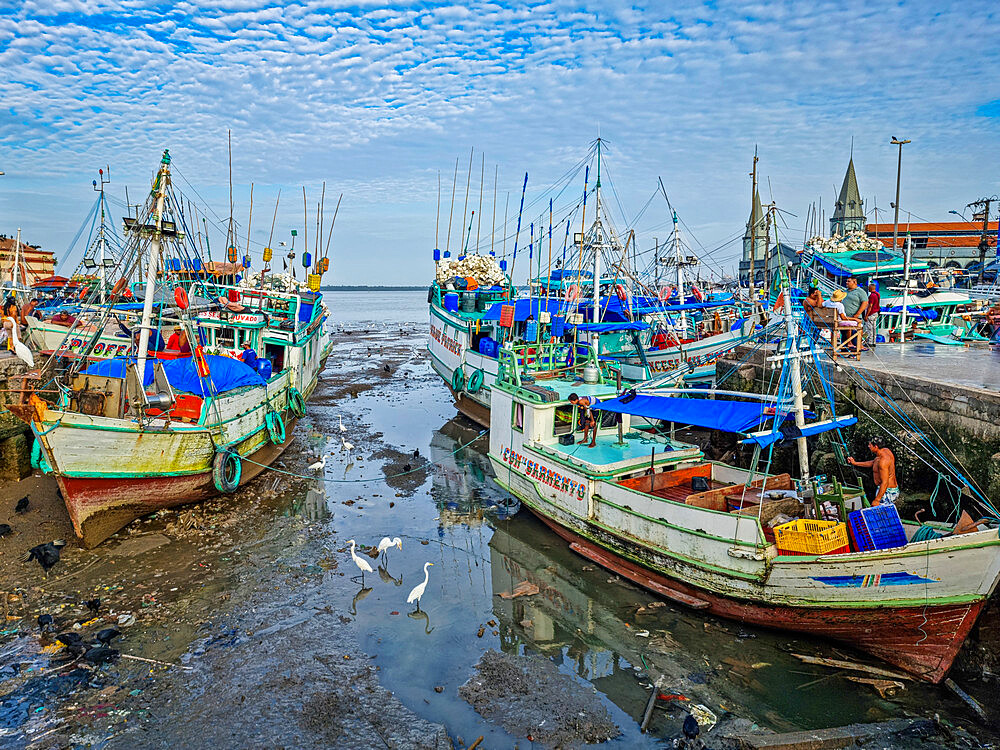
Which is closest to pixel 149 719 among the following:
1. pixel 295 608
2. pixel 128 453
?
pixel 295 608

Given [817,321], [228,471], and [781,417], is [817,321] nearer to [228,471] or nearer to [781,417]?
[781,417]

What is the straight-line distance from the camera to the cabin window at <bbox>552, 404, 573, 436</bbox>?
14.5m

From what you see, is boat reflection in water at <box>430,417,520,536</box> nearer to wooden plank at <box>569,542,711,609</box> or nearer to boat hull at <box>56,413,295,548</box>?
wooden plank at <box>569,542,711,609</box>

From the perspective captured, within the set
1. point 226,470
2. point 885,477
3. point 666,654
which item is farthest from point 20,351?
point 885,477

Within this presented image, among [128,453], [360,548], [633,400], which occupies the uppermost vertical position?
[633,400]

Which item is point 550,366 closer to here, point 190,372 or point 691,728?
point 190,372

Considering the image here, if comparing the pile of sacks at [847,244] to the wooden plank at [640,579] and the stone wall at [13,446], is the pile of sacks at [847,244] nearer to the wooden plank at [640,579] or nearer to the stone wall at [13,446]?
the wooden plank at [640,579]

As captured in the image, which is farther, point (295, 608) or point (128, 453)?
point (128, 453)

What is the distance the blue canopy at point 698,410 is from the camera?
10.8m

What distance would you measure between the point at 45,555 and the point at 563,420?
11.0m

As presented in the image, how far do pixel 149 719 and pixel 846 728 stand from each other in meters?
8.87

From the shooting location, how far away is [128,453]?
13320 mm

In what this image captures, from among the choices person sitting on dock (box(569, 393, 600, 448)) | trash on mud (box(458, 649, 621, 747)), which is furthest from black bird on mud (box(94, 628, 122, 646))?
person sitting on dock (box(569, 393, 600, 448))

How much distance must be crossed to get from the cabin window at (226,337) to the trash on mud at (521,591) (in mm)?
14699
